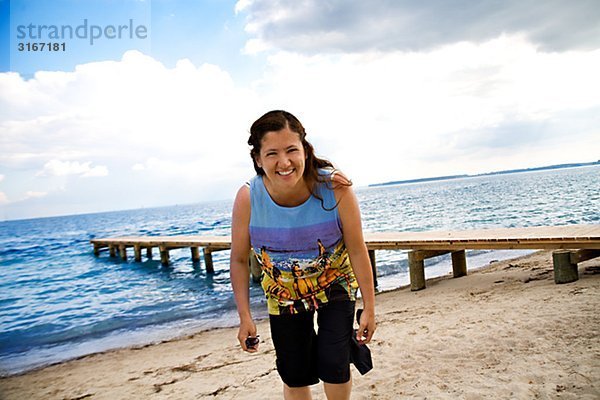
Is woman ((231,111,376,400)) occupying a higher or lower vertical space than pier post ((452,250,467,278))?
higher

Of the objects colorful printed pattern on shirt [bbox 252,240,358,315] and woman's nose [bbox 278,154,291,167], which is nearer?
woman's nose [bbox 278,154,291,167]

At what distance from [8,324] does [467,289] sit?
11.4m

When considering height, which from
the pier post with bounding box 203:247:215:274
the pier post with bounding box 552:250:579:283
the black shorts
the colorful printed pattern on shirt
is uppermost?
the colorful printed pattern on shirt

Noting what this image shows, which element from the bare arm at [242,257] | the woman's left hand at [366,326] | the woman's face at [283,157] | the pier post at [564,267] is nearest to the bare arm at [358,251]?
the woman's left hand at [366,326]

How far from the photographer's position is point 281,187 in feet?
8.50

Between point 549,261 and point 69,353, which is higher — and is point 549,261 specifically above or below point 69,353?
above

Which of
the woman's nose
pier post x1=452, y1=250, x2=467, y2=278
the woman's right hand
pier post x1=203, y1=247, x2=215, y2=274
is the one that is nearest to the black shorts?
the woman's right hand

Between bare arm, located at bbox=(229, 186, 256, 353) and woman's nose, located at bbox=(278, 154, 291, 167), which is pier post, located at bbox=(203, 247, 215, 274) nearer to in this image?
bare arm, located at bbox=(229, 186, 256, 353)

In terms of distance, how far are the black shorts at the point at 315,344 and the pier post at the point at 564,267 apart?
577 cm

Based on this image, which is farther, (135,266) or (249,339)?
(135,266)

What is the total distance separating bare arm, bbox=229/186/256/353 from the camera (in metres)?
2.72

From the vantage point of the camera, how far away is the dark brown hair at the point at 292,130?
2.52 m

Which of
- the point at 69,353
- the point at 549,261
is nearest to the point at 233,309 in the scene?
the point at 69,353

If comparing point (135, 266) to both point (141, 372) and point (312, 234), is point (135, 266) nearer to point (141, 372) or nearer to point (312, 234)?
point (141, 372)
